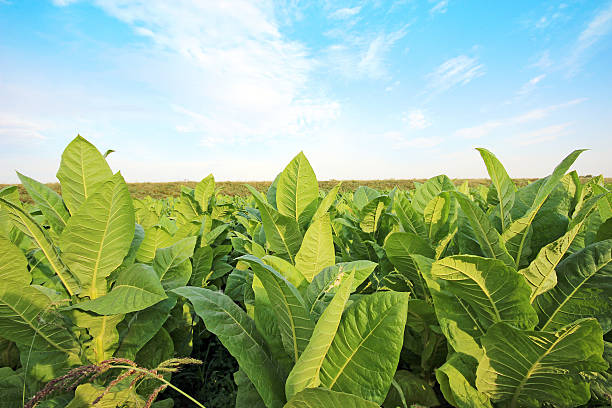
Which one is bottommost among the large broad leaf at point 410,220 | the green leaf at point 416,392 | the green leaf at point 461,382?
the green leaf at point 416,392

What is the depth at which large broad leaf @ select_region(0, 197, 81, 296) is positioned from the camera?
1.22m

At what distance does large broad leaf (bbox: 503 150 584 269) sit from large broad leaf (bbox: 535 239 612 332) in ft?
0.53

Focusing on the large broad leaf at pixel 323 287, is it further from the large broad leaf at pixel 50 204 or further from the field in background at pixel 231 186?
the field in background at pixel 231 186

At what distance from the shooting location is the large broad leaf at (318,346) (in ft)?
2.69

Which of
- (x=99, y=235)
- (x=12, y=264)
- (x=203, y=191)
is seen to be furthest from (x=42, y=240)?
(x=203, y=191)

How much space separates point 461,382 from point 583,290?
53 cm

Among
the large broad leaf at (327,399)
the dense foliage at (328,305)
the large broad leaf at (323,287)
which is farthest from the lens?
the large broad leaf at (323,287)

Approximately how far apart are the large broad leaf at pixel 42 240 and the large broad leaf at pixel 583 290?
6.03 feet

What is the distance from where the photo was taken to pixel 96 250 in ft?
4.20

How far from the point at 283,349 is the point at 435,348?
2.55 feet

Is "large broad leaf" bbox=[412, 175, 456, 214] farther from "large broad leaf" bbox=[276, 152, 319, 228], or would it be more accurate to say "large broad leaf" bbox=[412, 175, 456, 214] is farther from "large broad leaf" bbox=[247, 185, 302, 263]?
"large broad leaf" bbox=[247, 185, 302, 263]

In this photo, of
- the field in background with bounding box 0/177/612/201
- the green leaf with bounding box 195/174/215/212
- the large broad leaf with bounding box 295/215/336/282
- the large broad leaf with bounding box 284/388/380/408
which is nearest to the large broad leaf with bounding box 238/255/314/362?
the large broad leaf with bounding box 284/388/380/408

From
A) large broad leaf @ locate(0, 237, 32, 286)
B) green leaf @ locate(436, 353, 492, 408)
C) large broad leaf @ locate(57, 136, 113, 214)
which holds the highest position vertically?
large broad leaf @ locate(57, 136, 113, 214)

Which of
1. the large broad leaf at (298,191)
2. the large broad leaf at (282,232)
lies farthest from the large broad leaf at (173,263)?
the large broad leaf at (298,191)
